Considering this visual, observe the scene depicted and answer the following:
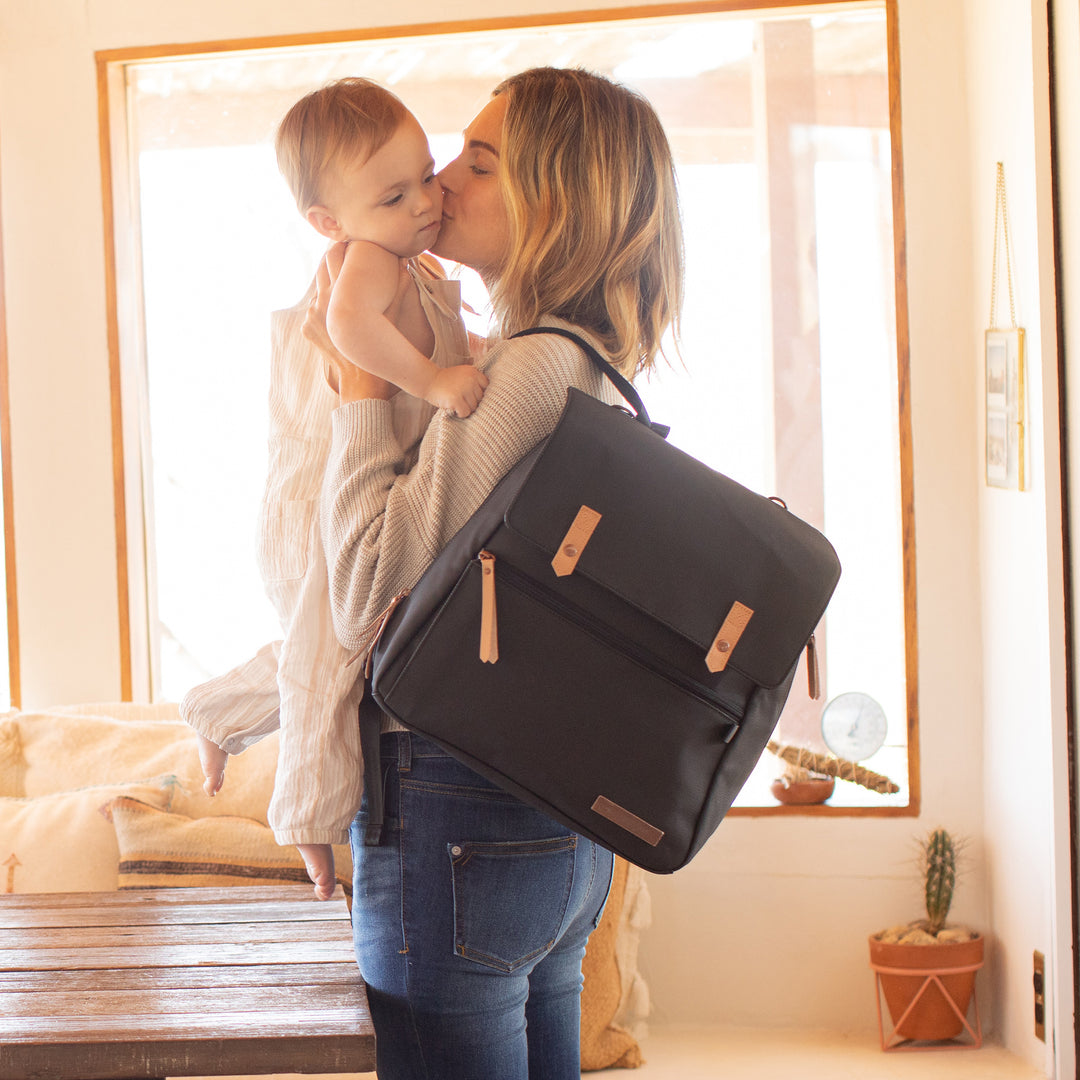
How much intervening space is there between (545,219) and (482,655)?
0.39 metres

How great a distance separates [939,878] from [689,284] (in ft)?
4.63

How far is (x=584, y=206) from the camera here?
1.00 m

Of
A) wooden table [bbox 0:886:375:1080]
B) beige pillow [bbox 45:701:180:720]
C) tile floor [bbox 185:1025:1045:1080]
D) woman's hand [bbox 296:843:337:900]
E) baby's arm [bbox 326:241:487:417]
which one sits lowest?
tile floor [bbox 185:1025:1045:1080]

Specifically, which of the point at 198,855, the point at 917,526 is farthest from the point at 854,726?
the point at 198,855

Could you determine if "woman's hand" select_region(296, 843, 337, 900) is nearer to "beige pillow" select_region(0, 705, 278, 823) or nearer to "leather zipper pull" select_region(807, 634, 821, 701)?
"leather zipper pull" select_region(807, 634, 821, 701)

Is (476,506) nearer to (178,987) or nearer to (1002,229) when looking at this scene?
(178,987)

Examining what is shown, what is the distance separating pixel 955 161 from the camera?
8.08ft

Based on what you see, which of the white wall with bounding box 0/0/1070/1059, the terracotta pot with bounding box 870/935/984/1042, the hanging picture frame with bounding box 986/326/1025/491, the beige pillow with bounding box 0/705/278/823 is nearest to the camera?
the beige pillow with bounding box 0/705/278/823

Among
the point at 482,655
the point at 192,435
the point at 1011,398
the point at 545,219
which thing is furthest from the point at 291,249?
the point at 482,655

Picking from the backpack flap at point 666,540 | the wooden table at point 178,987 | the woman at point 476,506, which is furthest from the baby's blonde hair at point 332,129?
the wooden table at point 178,987

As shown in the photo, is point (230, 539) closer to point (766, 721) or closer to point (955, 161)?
point (955, 161)

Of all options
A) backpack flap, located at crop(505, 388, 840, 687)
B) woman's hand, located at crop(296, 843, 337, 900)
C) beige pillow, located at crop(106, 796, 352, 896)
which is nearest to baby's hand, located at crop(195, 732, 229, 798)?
woman's hand, located at crop(296, 843, 337, 900)

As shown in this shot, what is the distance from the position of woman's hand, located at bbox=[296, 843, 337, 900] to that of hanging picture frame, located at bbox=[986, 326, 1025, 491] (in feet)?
5.37

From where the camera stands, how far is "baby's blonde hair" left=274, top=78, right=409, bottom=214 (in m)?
1.17
